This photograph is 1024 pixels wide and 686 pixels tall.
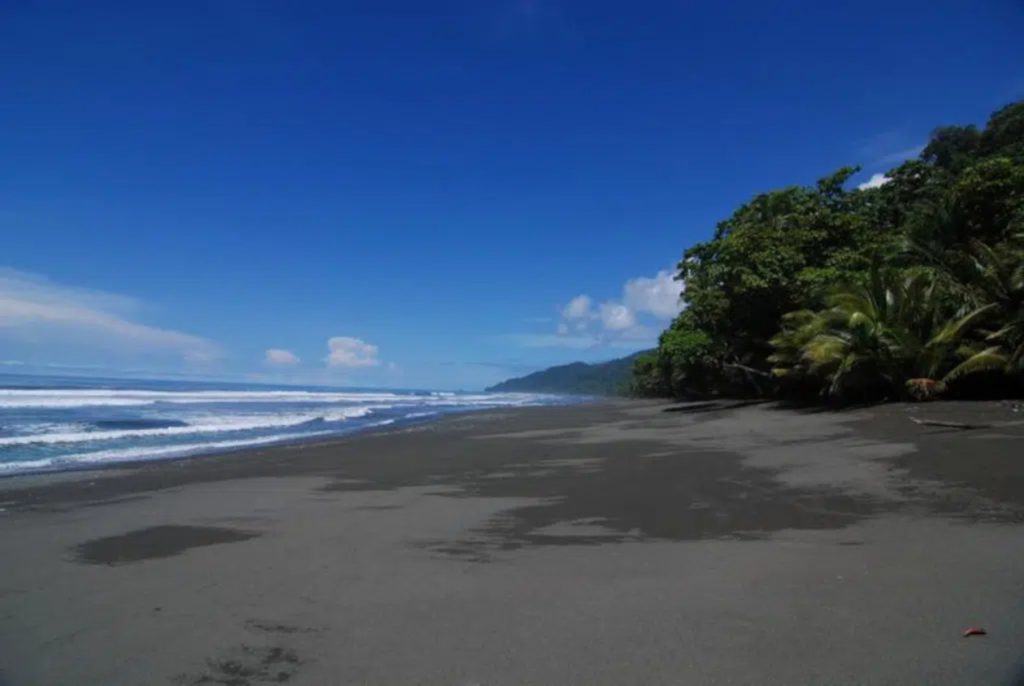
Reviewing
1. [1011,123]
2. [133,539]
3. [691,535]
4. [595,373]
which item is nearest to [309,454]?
[133,539]

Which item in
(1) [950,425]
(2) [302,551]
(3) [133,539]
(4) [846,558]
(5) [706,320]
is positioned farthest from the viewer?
(5) [706,320]

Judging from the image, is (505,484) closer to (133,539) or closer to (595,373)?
(133,539)

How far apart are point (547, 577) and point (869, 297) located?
17016mm

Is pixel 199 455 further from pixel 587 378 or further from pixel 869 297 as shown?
pixel 587 378

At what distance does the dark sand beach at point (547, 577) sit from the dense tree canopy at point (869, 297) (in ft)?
26.2

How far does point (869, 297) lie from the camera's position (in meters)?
18.1

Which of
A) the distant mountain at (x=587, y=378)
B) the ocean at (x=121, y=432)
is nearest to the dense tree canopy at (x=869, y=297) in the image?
the ocean at (x=121, y=432)

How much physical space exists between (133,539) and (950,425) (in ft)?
44.3

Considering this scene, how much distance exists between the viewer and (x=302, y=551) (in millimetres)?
5863

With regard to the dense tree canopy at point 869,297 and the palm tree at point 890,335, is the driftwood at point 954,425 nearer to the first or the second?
the dense tree canopy at point 869,297

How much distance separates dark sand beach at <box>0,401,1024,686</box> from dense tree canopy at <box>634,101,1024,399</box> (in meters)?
7.98

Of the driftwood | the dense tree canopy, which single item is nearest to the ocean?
the dense tree canopy

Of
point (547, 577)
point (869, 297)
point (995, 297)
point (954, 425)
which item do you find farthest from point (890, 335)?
point (547, 577)

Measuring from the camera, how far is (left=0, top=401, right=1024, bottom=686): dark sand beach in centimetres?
342
